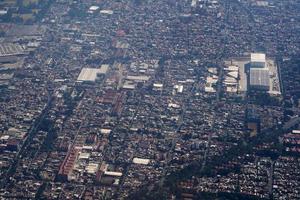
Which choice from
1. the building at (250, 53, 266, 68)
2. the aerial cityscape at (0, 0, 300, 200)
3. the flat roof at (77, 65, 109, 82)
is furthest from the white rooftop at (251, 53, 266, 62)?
the flat roof at (77, 65, 109, 82)

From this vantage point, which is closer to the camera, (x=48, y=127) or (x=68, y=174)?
(x=68, y=174)

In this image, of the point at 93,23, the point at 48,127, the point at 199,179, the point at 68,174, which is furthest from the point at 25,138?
the point at 93,23

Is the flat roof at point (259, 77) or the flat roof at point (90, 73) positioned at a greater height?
the flat roof at point (259, 77)

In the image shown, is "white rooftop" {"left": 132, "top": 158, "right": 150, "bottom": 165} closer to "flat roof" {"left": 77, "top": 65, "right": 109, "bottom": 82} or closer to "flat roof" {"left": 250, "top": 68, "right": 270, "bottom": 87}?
"flat roof" {"left": 77, "top": 65, "right": 109, "bottom": 82}

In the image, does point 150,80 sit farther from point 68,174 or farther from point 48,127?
point 68,174

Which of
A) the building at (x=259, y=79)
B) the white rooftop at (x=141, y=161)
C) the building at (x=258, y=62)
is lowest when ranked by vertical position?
the white rooftop at (x=141, y=161)

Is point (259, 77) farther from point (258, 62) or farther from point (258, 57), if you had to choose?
point (258, 57)

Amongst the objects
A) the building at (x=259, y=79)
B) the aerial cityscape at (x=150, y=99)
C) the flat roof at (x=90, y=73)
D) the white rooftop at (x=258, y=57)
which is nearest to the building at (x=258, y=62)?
the white rooftop at (x=258, y=57)

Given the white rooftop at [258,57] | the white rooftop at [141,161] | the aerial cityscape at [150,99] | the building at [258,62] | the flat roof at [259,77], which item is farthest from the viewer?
the white rooftop at [258,57]

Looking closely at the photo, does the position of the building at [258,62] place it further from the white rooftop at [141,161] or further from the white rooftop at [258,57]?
the white rooftop at [141,161]
